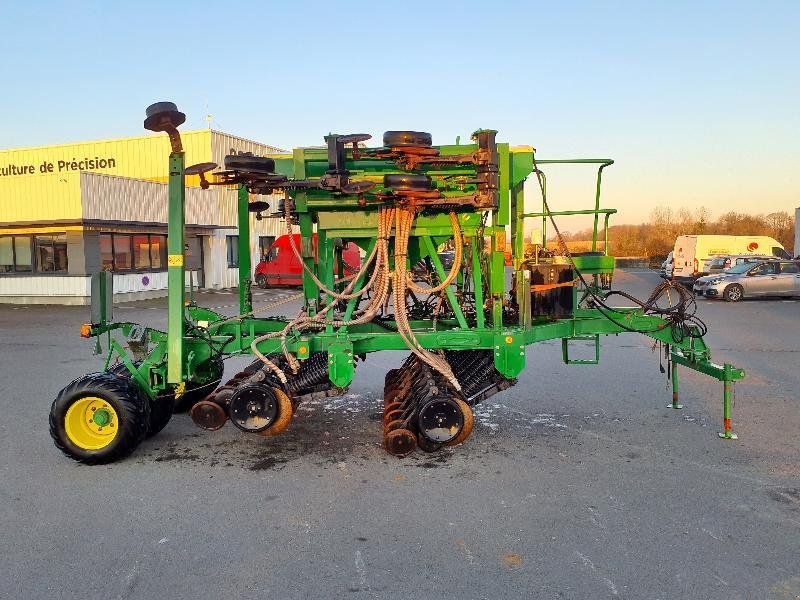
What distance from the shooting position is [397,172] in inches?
233

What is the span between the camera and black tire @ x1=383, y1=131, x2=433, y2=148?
5.59 metres

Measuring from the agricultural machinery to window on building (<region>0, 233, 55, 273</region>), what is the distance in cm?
1839

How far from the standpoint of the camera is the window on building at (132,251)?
22.9 m

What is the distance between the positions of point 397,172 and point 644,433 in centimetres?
356

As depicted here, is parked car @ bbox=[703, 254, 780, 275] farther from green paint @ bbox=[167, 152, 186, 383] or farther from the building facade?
green paint @ bbox=[167, 152, 186, 383]

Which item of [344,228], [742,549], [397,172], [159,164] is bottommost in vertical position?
[742,549]

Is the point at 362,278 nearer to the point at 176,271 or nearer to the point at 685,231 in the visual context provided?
the point at 176,271

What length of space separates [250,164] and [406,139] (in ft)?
4.39

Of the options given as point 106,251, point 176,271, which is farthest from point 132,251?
point 176,271

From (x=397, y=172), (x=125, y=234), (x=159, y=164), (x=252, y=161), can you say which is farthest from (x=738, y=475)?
(x=159, y=164)

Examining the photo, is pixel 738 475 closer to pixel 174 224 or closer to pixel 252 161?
pixel 252 161

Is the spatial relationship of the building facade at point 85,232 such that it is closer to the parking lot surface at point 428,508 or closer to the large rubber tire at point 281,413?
the parking lot surface at point 428,508

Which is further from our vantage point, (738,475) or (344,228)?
(344,228)

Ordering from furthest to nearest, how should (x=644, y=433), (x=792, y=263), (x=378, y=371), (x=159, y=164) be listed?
(x=159, y=164)
(x=792, y=263)
(x=378, y=371)
(x=644, y=433)
